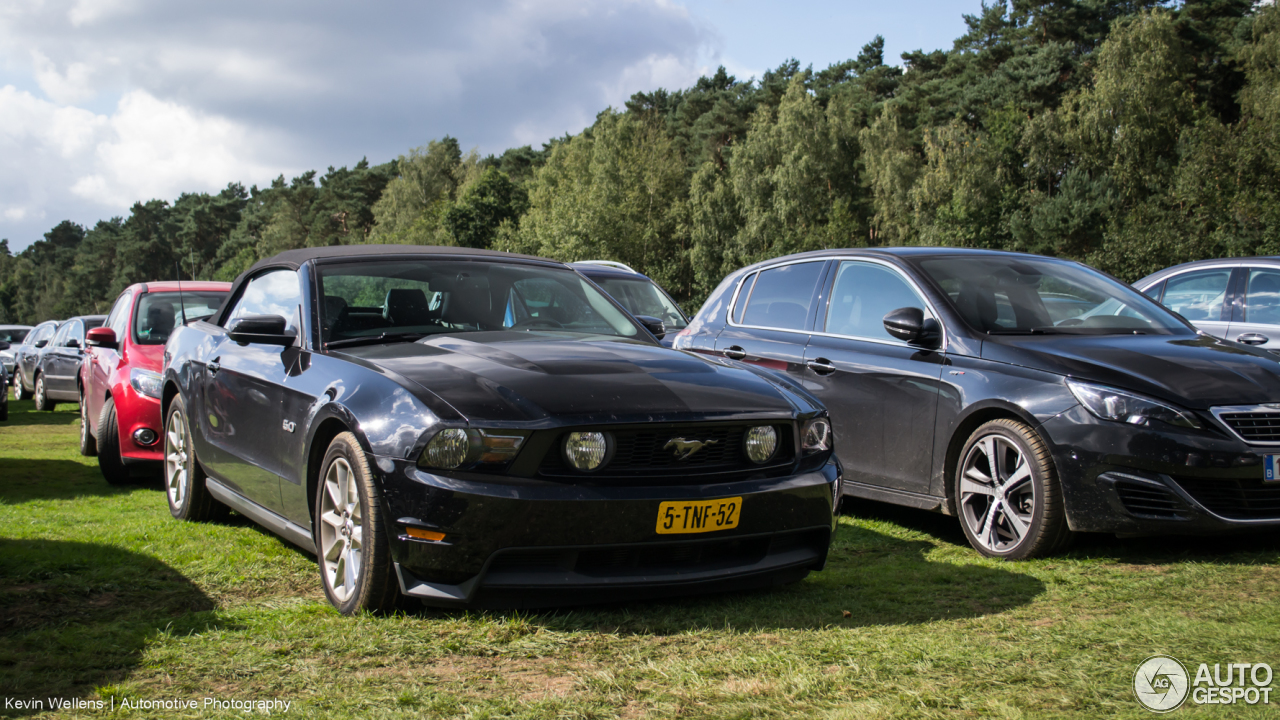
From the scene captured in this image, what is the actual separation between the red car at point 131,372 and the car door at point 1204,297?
8.07 m

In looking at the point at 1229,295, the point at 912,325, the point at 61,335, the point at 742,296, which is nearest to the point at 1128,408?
the point at 912,325

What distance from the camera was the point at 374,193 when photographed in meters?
115

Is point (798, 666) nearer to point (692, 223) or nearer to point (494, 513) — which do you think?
point (494, 513)

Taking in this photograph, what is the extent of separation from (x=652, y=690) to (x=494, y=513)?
0.85 meters

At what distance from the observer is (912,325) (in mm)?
5656

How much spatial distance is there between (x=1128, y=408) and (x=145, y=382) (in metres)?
7.08

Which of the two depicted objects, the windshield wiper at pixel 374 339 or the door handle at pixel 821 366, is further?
the door handle at pixel 821 366

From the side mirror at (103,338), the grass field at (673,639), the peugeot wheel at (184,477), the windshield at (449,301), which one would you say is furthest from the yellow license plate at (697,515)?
the side mirror at (103,338)

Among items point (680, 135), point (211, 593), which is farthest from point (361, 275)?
point (680, 135)

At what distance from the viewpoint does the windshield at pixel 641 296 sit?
1178 centimetres

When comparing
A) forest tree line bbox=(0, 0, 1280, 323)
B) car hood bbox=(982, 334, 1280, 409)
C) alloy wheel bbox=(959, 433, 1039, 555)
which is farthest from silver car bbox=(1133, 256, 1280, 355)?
forest tree line bbox=(0, 0, 1280, 323)

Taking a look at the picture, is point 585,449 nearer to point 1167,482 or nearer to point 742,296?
point 1167,482

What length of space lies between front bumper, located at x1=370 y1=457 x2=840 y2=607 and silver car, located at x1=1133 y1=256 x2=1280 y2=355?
5.89 meters

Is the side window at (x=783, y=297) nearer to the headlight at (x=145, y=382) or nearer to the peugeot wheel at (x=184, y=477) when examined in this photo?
the peugeot wheel at (x=184, y=477)
